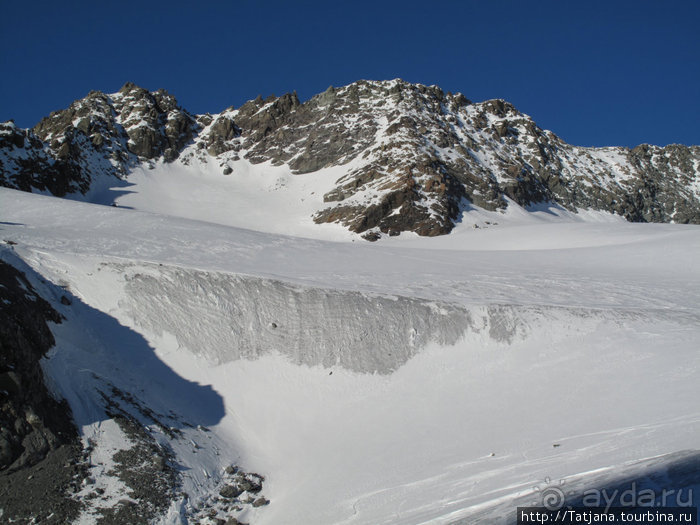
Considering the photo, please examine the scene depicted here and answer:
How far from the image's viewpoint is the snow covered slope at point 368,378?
9500 millimetres

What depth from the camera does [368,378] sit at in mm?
13820

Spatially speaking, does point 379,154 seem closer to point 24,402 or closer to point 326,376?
point 326,376

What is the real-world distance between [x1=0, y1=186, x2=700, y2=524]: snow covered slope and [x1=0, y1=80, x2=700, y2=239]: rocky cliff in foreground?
39.4 m

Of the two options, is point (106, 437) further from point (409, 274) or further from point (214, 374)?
point (409, 274)

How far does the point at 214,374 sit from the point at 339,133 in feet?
243

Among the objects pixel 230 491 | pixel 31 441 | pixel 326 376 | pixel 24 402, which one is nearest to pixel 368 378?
pixel 326 376

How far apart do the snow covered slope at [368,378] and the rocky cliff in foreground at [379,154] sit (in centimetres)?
3938

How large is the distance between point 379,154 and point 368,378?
6143 centimetres

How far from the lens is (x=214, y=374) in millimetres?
13461

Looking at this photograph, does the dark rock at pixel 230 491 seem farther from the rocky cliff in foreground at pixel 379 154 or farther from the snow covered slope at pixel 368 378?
the rocky cliff in foreground at pixel 379 154

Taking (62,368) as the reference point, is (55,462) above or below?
below

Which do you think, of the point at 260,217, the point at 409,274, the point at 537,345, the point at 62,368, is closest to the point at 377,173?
the point at 260,217

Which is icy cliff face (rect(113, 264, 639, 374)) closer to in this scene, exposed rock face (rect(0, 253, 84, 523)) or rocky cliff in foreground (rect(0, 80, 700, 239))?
exposed rock face (rect(0, 253, 84, 523))

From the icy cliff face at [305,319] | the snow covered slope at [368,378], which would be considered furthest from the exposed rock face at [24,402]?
the icy cliff face at [305,319]
